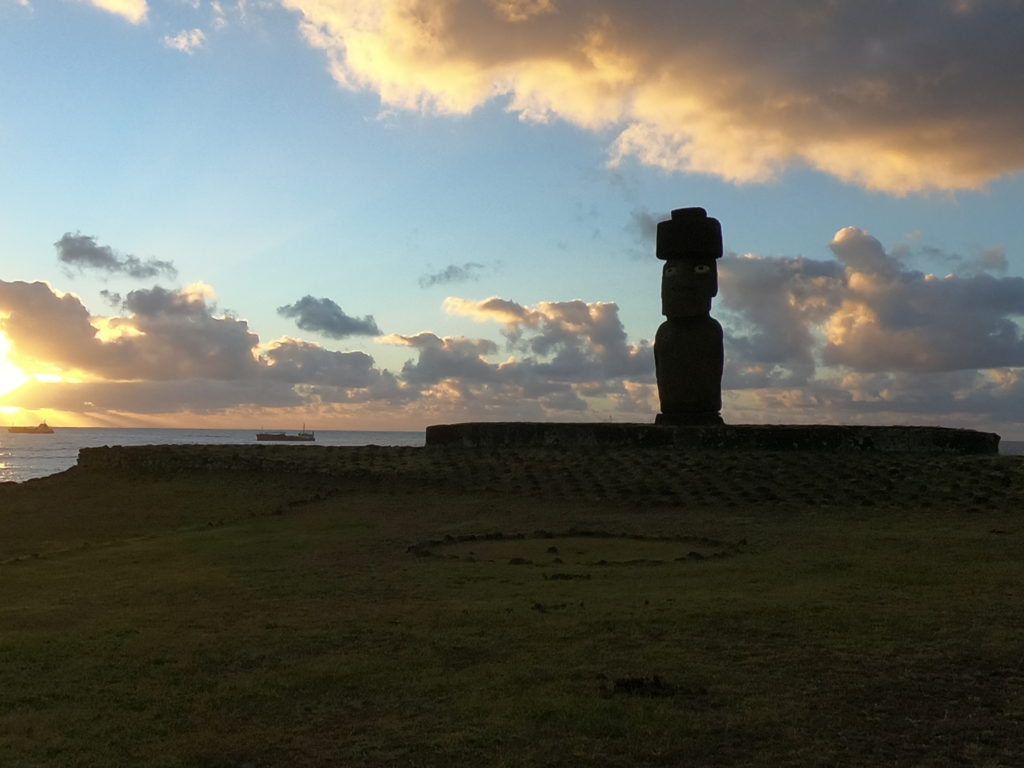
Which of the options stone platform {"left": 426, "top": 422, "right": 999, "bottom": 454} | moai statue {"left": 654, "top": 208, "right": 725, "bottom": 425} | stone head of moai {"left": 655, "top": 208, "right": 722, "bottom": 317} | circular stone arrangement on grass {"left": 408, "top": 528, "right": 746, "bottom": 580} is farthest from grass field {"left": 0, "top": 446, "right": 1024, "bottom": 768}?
stone head of moai {"left": 655, "top": 208, "right": 722, "bottom": 317}

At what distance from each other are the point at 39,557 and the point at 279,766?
8971 millimetres

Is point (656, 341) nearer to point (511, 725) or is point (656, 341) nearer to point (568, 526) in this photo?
point (568, 526)

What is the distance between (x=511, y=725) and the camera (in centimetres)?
529

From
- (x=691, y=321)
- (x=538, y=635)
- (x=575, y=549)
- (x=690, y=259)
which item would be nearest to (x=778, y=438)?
(x=691, y=321)

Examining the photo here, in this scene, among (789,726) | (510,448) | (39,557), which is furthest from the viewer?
(510,448)

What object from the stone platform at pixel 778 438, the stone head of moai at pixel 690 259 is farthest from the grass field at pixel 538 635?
the stone head of moai at pixel 690 259

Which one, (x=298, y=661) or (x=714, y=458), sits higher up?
(x=714, y=458)

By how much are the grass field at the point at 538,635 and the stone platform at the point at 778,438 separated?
133 inches

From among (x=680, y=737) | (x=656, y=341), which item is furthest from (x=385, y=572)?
(x=656, y=341)

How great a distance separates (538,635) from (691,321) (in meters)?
15.5

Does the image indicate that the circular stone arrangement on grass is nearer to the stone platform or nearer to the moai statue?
the stone platform

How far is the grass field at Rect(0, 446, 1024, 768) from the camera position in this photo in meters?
5.15

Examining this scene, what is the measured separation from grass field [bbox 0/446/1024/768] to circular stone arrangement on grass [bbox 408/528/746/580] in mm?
68

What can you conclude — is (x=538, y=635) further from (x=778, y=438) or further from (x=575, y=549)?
(x=778, y=438)
